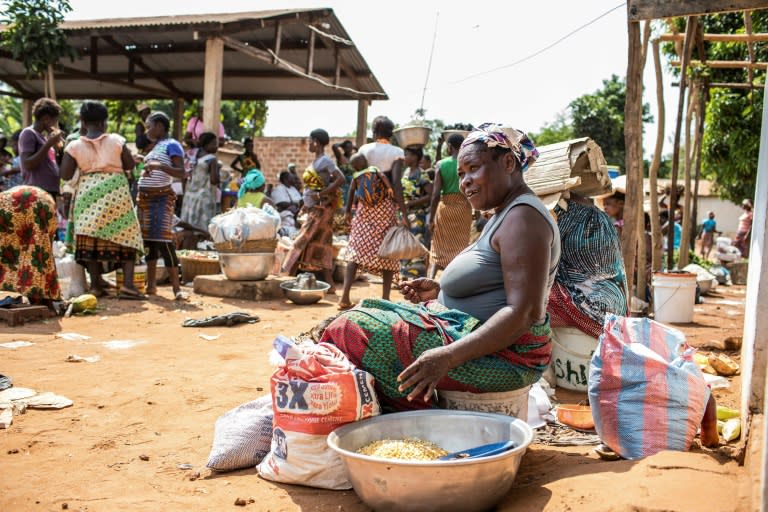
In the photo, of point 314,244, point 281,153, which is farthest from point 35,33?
point 281,153

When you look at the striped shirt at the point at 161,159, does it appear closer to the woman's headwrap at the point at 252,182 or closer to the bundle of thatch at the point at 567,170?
the woman's headwrap at the point at 252,182

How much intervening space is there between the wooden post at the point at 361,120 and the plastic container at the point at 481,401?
11345 millimetres

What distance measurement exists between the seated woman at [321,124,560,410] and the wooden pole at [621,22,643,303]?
266 centimetres

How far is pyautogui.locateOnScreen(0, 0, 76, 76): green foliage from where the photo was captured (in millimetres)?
9875

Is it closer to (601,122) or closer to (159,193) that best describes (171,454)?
(159,193)

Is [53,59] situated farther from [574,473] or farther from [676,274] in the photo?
[574,473]

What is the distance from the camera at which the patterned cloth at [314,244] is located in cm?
780

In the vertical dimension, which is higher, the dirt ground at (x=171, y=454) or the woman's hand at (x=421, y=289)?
the woman's hand at (x=421, y=289)

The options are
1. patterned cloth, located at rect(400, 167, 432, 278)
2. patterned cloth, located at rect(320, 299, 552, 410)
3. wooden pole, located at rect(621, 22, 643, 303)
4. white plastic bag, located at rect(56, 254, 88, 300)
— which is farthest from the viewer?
Result: patterned cloth, located at rect(400, 167, 432, 278)

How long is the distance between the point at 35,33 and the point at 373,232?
6.77 meters

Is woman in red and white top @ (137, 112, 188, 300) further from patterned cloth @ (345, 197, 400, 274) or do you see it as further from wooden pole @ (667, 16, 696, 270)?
wooden pole @ (667, 16, 696, 270)

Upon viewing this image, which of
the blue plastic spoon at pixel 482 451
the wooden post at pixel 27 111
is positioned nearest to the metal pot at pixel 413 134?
the blue plastic spoon at pixel 482 451

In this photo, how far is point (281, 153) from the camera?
17.3 metres

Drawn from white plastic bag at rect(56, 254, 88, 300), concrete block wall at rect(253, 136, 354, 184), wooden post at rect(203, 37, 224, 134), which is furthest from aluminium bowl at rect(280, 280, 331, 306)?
concrete block wall at rect(253, 136, 354, 184)
